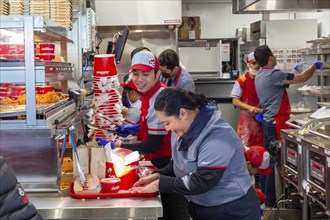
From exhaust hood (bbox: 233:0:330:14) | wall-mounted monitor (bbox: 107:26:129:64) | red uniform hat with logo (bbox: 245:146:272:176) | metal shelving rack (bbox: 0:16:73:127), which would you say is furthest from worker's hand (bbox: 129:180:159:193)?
exhaust hood (bbox: 233:0:330:14)

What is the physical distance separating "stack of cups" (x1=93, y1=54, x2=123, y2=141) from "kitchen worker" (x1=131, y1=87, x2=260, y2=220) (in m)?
1.49

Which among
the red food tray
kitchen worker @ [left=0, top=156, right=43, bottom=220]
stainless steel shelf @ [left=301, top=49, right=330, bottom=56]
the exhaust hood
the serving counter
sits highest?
the exhaust hood

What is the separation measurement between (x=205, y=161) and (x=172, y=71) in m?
2.59

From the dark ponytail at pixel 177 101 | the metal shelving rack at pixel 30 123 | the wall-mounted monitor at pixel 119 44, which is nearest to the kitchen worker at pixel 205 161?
the dark ponytail at pixel 177 101

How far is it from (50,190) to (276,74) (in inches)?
138

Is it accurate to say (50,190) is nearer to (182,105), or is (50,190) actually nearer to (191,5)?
(182,105)

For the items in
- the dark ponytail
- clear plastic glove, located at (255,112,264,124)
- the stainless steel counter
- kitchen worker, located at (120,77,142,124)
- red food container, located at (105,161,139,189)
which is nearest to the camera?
the stainless steel counter

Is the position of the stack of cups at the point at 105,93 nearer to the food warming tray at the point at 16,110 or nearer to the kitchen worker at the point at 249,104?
the food warming tray at the point at 16,110

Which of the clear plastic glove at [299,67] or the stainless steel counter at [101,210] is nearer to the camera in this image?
the stainless steel counter at [101,210]

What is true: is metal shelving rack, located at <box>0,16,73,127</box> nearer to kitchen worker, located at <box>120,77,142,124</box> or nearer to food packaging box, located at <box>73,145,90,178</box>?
food packaging box, located at <box>73,145,90,178</box>

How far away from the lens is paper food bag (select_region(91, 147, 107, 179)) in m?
2.62

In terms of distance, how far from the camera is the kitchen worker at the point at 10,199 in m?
1.52

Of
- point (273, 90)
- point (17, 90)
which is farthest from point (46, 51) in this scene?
point (273, 90)

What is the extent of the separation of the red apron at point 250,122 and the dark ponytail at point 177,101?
354 centimetres
